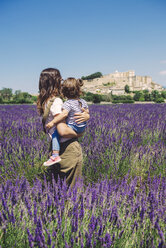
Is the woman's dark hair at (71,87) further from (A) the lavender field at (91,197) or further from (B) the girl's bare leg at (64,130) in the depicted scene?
(A) the lavender field at (91,197)

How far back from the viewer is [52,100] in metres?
1.59

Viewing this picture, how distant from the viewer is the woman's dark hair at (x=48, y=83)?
5.44ft

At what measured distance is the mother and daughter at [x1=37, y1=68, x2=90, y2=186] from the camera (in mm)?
1605

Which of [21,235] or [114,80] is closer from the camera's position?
[21,235]

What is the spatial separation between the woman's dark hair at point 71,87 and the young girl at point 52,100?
7 centimetres

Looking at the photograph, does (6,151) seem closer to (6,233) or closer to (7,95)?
(6,233)

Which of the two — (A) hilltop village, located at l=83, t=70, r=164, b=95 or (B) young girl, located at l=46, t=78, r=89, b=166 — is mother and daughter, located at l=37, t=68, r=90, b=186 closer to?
(B) young girl, located at l=46, t=78, r=89, b=166

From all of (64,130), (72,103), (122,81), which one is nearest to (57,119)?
(64,130)

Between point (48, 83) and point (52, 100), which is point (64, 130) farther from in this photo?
point (48, 83)

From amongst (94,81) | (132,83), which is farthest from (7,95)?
(132,83)

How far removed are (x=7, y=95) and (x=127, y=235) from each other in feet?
224

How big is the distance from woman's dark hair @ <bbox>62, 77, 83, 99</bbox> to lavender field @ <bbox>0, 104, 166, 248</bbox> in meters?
0.67

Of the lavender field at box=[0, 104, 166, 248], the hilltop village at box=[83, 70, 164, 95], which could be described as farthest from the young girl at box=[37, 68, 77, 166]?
the hilltop village at box=[83, 70, 164, 95]

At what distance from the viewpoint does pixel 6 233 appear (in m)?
1.00
